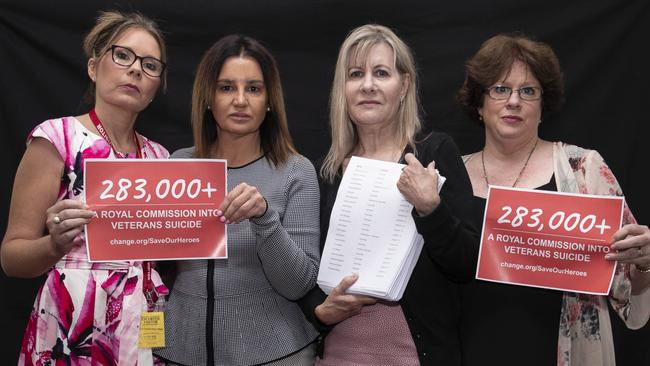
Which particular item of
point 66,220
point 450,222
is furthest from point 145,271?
point 450,222

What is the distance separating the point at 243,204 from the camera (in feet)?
6.95

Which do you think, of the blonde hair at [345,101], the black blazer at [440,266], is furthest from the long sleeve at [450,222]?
the blonde hair at [345,101]

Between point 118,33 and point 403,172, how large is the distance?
44.5 inches

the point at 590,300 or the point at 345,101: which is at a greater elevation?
the point at 345,101

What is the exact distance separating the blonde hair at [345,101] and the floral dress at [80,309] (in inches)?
32.2

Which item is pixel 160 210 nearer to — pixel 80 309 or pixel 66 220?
pixel 66 220

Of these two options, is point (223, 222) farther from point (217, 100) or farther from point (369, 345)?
point (369, 345)

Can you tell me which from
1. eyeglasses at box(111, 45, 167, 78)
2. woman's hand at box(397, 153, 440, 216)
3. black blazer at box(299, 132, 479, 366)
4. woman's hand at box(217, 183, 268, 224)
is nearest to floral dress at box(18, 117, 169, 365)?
eyeglasses at box(111, 45, 167, 78)

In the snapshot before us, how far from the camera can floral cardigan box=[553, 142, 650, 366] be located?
2.37 metres

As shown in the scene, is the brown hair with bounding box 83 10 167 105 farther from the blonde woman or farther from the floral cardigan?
the floral cardigan

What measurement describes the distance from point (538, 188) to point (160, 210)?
1.27 meters

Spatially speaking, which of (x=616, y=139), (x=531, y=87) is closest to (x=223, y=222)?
(x=531, y=87)

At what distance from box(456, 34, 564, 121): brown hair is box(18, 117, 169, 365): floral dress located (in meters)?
1.41

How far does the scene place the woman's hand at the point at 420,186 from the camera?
2.13 metres
